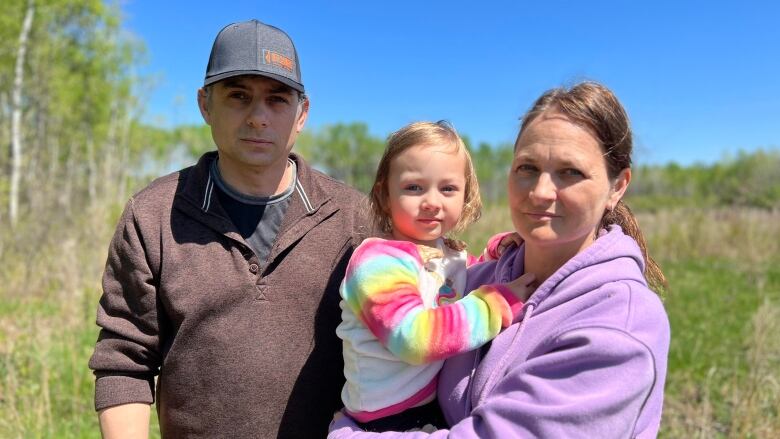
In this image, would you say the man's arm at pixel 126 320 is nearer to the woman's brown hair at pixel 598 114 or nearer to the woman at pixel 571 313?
the woman at pixel 571 313

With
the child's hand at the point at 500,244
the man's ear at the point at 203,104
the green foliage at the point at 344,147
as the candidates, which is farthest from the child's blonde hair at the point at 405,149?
the green foliage at the point at 344,147

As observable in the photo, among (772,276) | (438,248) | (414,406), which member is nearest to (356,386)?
(414,406)

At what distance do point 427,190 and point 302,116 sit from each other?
0.74 m

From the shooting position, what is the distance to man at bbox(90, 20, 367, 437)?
211 cm

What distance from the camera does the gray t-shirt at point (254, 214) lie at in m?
2.22

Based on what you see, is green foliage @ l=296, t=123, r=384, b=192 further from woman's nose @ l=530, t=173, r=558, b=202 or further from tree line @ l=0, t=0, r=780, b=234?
woman's nose @ l=530, t=173, r=558, b=202

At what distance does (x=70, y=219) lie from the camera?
9664mm

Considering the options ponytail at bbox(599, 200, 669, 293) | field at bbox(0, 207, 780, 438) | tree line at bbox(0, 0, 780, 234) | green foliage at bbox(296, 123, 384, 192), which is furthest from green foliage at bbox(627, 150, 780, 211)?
green foliage at bbox(296, 123, 384, 192)

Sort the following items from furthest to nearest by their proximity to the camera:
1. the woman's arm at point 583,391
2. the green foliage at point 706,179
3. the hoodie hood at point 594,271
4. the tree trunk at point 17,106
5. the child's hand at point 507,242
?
the green foliage at point 706,179 < the tree trunk at point 17,106 < the child's hand at point 507,242 < the hoodie hood at point 594,271 < the woman's arm at point 583,391

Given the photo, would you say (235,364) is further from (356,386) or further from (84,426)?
(84,426)

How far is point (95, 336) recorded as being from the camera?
248 inches

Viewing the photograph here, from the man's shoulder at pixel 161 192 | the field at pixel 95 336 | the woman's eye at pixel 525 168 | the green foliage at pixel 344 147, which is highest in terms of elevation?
the green foliage at pixel 344 147

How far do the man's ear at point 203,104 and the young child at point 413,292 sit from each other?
0.72 metres

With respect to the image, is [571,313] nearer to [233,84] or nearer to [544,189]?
[544,189]
